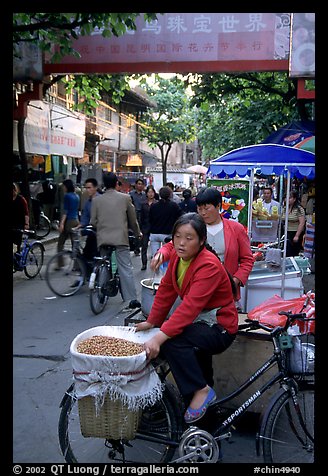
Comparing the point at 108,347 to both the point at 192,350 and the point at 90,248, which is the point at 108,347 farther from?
the point at 90,248

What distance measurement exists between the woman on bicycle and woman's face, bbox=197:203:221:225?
104cm

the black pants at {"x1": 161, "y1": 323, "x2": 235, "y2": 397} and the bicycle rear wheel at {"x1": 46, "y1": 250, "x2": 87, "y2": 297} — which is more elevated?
the black pants at {"x1": 161, "y1": 323, "x2": 235, "y2": 397}

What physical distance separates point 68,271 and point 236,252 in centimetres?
456

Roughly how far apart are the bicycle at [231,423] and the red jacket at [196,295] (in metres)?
0.25

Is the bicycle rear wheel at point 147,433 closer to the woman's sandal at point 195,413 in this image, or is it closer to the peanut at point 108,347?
the woman's sandal at point 195,413

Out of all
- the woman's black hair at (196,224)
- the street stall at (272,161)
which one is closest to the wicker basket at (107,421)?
the woman's black hair at (196,224)

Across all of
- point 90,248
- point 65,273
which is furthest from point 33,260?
point 90,248

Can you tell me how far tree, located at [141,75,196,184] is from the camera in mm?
27172

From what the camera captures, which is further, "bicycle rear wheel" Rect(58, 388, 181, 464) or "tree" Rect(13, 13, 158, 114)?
"tree" Rect(13, 13, 158, 114)

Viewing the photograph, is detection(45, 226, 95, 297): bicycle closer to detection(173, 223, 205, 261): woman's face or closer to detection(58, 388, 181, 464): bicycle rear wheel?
detection(58, 388, 181, 464): bicycle rear wheel

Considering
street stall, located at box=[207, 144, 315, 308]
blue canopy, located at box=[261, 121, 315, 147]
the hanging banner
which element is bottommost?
street stall, located at box=[207, 144, 315, 308]

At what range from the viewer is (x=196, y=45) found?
11289 millimetres

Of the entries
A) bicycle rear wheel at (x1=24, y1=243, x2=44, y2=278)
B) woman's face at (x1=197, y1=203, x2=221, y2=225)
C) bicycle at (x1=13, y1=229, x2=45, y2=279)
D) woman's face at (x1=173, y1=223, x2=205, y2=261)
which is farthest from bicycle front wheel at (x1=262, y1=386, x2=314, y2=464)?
bicycle rear wheel at (x1=24, y1=243, x2=44, y2=278)
